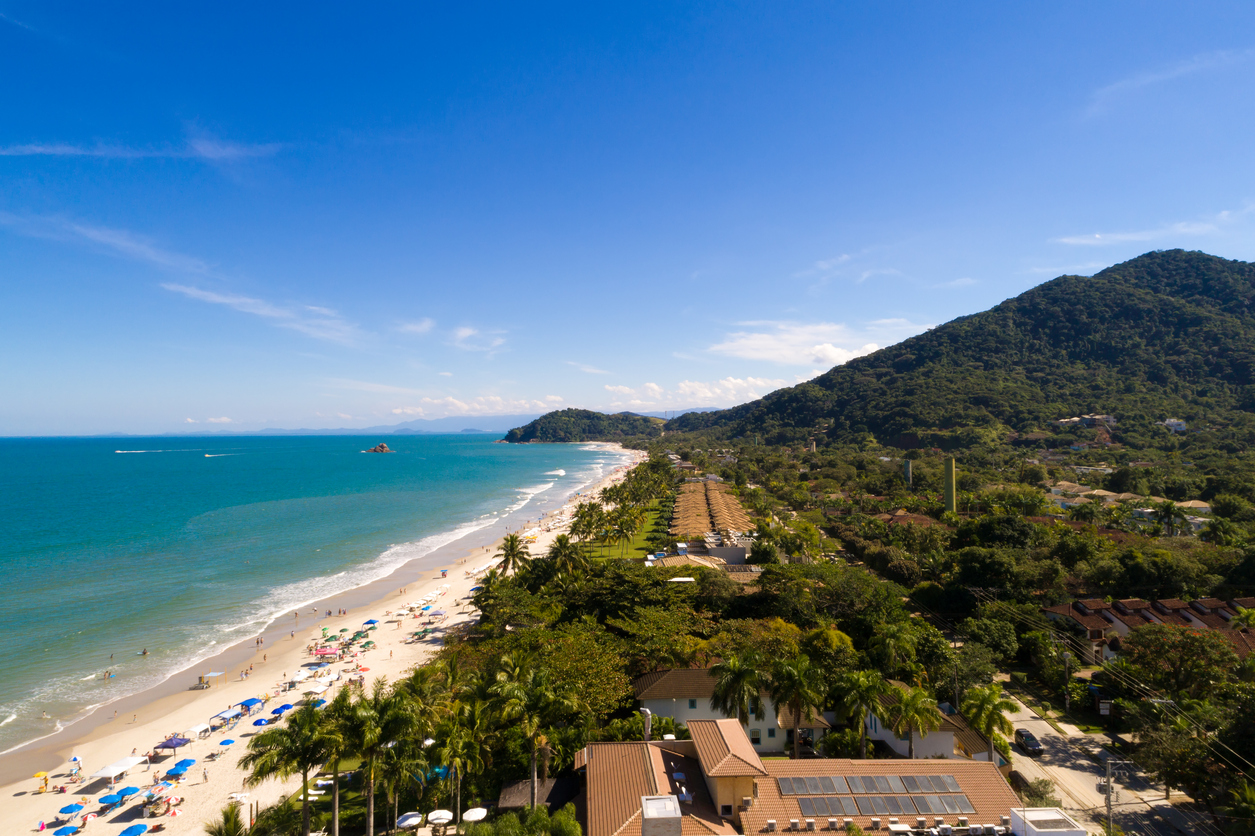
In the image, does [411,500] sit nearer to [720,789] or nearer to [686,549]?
[686,549]

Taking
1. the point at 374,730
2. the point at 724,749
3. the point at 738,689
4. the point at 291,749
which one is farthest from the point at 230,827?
the point at 738,689

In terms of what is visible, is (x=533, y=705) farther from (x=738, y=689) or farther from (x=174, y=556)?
(x=174, y=556)

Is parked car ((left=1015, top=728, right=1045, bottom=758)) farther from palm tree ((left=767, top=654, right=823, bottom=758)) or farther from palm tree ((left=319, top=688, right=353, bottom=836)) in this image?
palm tree ((left=319, top=688, right=353, bottom=836))

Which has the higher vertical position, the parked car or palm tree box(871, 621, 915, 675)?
palm tree box(871, 621, 915, 675)

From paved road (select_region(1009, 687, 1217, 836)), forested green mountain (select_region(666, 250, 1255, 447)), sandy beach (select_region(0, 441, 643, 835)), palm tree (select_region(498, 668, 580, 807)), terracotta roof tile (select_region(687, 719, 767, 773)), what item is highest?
forested green mountain (select_region(666, 250, 1255, 447))

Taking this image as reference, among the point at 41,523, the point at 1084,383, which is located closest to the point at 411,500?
the point at 41,523

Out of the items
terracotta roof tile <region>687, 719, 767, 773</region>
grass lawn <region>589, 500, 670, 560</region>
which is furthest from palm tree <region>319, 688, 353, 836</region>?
grass lawn <region>589, 500, 670, 560</region>
